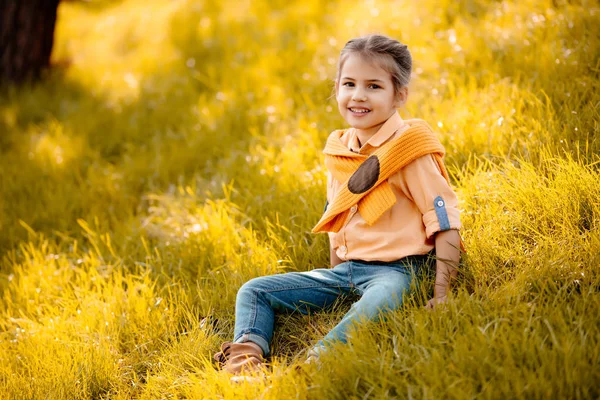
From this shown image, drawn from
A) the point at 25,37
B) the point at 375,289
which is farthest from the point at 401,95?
the point at 25,37

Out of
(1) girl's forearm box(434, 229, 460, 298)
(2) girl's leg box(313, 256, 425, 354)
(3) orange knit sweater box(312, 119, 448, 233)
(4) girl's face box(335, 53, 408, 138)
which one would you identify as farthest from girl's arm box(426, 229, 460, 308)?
(4) girl's face box(335, 53, 408, 138)

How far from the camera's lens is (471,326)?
2.12 m

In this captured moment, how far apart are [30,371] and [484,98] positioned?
2822 millimetres

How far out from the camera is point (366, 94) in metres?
2.60

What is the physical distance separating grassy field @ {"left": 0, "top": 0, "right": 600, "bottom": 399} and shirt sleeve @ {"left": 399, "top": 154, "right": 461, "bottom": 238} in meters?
0.25

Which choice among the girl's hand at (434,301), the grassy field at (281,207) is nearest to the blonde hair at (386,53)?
the grassy field at (281,207)

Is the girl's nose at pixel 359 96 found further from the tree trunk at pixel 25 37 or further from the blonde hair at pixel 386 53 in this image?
the tree trunk at pixel 25 37

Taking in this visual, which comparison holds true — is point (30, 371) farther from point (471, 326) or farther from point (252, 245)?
point (471, 326)

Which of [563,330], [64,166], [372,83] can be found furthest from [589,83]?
[64,166]

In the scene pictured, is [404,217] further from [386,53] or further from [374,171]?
[386,53]

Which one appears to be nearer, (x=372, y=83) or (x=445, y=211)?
(x=445, y=211)

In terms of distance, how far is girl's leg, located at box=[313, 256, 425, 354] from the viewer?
2.30 metres

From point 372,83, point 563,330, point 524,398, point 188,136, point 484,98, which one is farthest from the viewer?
point 188,136

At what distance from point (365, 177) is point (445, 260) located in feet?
1.63
